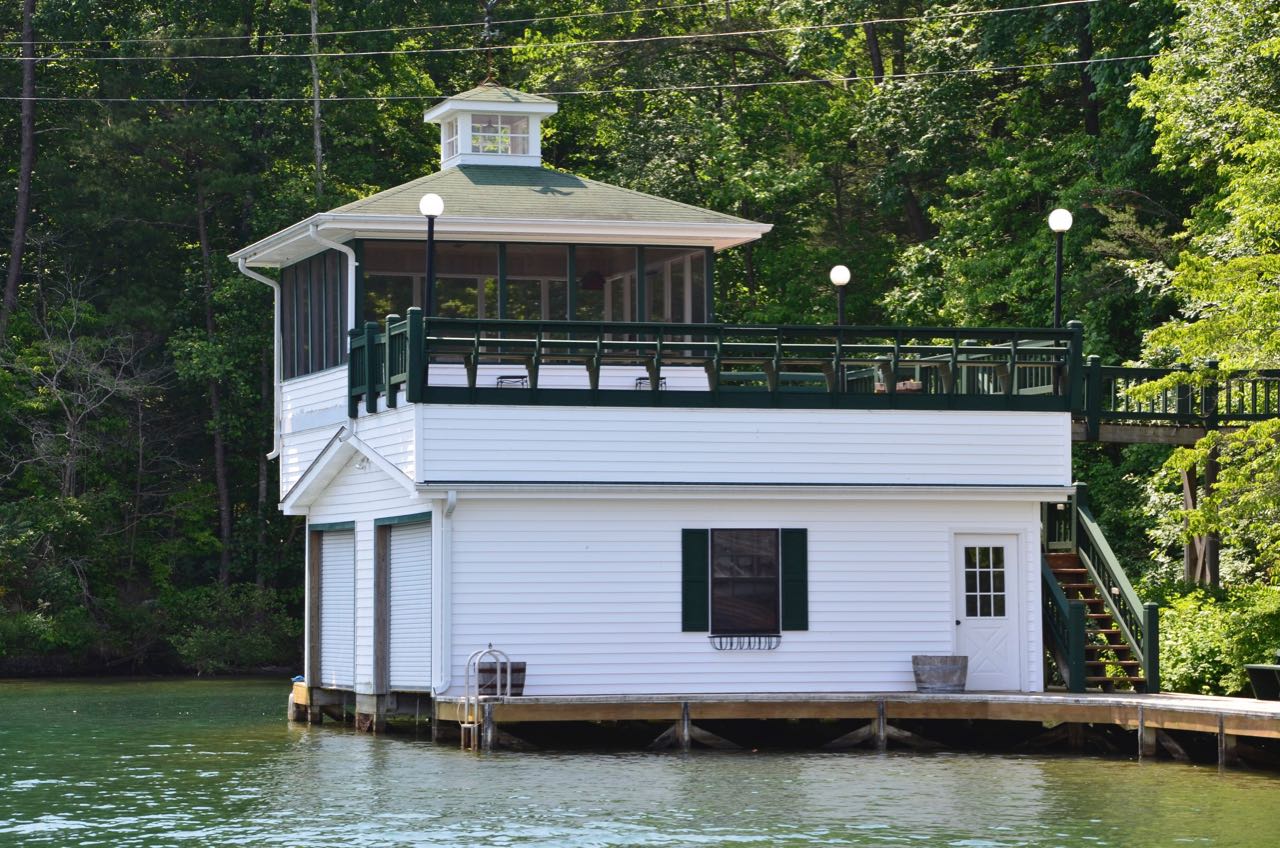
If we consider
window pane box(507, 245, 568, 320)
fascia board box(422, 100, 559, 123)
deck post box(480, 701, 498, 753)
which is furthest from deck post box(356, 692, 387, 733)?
fascia board box(422, 100, 559, 123)

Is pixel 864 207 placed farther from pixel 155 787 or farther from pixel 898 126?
pixel 155 787

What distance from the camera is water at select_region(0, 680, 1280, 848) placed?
18.2 metres

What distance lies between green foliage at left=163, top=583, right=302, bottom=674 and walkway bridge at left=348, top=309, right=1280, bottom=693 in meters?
18.6

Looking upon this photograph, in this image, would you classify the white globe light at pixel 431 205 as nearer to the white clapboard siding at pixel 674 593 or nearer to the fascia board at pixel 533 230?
the fascia board at pixel 533 230

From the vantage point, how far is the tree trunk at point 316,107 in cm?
4869

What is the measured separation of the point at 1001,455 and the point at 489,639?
6.69m

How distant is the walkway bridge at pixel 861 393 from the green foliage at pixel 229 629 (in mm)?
18601

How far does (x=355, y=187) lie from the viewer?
165 feet

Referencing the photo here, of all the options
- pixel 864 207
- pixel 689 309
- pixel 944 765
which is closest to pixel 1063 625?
pixel 944 765

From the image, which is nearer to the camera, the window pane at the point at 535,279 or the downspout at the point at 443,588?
the downspout at the point at 443,588

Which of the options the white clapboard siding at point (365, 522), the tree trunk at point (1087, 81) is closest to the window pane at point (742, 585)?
the white clapboard siding at point (365, 522)

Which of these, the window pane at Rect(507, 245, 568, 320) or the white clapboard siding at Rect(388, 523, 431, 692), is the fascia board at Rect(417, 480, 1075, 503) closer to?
the white clapboard siding at Rect(388, 523, 431, 692)

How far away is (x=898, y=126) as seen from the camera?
1748 inches

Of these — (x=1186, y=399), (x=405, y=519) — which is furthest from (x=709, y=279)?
(x=1186, y=399)
